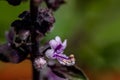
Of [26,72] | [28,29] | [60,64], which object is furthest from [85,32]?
[28,29]

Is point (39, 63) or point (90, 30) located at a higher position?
point (90, 30)

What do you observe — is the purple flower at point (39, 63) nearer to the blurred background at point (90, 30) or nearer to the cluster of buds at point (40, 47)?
the cluster of buds at point (40, 47)

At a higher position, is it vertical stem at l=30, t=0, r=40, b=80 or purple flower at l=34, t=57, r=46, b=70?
vertical stem at l=30, t=0, r=40, b=80


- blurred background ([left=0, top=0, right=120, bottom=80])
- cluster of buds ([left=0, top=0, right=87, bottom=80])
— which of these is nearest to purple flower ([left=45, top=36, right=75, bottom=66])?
cluster of buds ([left=0, top=0, right=87, bottom=80])

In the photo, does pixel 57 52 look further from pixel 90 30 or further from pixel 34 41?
pixel 90 30

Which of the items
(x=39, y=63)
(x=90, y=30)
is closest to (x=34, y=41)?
(x=39, y=63)

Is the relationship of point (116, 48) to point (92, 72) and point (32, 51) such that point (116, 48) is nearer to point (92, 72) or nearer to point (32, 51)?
point (92, 72)

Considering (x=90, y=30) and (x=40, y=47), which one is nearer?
(x=40, y=47)

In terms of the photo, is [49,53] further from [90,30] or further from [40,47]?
[90,30]

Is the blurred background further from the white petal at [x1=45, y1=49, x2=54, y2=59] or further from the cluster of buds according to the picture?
the white petal at [x1=45, y1=49, x2=54, y2=59]
